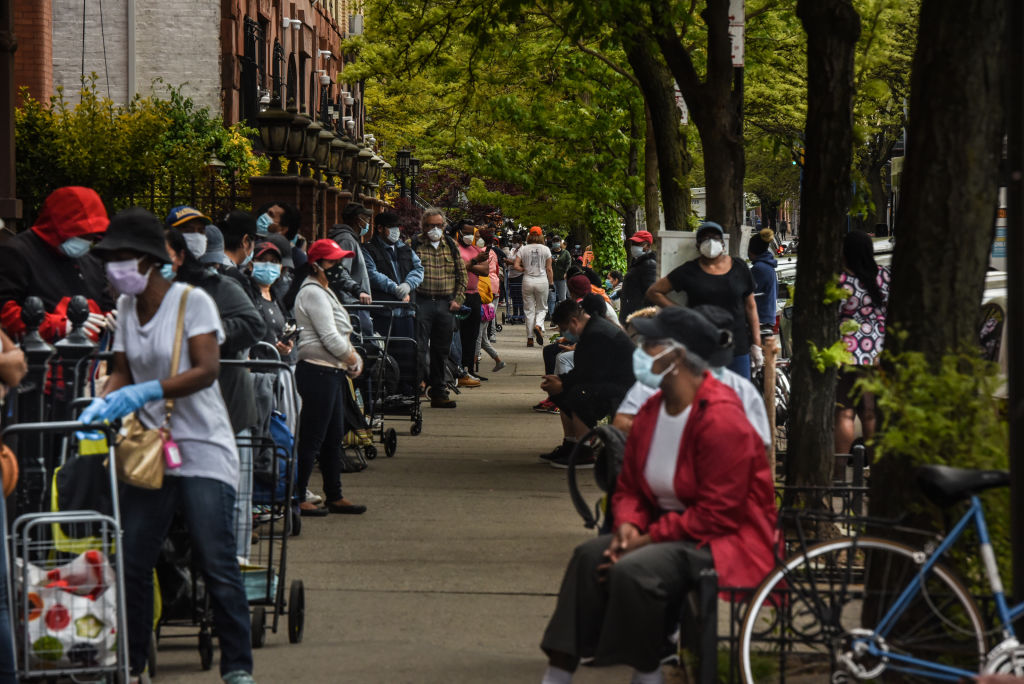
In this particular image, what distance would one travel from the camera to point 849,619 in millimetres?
5227

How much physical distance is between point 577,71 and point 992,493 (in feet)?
76.6

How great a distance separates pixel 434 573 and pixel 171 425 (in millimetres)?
3304

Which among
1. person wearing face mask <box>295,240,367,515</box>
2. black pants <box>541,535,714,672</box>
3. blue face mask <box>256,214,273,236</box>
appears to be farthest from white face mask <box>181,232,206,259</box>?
black pants <box>541,535,714,672</box>

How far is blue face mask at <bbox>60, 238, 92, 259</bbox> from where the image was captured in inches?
317

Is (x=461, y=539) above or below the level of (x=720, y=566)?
below

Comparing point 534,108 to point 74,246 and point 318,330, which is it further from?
point 74,246

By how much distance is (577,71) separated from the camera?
28125 mm

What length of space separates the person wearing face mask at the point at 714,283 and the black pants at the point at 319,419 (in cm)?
264

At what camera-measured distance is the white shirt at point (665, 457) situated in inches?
229

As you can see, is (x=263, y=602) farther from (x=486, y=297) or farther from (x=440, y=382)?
(x=486, y=297)

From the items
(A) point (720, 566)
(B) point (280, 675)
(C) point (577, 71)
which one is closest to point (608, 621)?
(A) point (720, 566)

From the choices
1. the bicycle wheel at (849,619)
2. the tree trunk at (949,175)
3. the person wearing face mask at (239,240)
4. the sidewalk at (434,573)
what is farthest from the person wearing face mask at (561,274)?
the bicycle wheel at (849,619)

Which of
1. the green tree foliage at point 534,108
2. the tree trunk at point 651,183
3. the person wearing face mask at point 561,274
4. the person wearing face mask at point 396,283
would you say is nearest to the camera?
the person wearing face mask at point 396,283

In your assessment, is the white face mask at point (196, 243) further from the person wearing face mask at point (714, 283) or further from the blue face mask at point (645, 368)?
the person wearing face mask at point (714, 283)
